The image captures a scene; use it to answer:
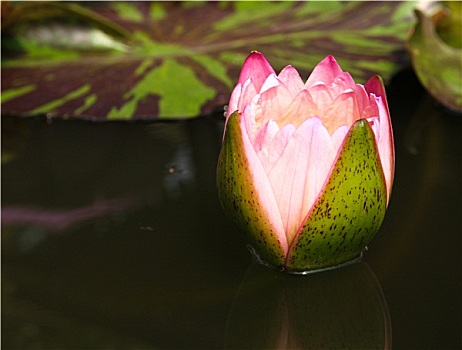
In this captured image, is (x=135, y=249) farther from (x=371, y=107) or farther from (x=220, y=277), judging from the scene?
(x=371, y=107)

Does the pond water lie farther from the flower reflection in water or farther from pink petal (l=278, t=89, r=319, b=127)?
pink petal (l=278, t=89, r=319, b=127)

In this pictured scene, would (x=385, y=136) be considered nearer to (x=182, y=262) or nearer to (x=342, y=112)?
(x=342, y=112)

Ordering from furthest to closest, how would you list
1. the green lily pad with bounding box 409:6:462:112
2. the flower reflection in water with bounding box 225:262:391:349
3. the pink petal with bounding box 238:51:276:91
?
the green lily pad with bounding box 409:6:462:112 → the pink petal with bounding box 238:51:276:91 → the flower reflection in water with bounding box 225:262:391:349

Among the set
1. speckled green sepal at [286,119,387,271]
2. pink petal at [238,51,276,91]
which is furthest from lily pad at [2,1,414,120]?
speckled green sepal at [286,119,387,271]

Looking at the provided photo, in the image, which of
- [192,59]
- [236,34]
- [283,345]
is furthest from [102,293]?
[236,34]

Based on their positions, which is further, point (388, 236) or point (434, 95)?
point (434, 95)

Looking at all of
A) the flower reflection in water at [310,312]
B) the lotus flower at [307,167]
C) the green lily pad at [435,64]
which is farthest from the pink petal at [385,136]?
the green lily pad at [435,64]
